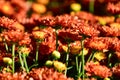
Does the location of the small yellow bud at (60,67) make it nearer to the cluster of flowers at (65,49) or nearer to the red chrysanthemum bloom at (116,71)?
the cluster of flowers at (65,49)

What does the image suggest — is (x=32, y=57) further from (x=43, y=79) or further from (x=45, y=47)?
(x=43, y=79)

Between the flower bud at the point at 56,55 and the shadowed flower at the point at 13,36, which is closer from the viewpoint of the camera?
the shadowed flower at the point at 13,36

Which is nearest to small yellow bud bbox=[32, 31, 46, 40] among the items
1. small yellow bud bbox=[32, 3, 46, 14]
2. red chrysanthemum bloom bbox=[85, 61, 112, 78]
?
red chrysanthemum bloom bbox=[85, 61, 112, 78]

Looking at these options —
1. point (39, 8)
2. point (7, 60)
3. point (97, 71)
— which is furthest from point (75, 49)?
point (39, 8)

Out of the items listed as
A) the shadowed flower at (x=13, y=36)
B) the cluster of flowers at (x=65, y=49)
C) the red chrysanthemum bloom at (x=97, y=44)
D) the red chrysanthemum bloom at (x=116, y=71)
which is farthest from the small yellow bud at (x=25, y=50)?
the red chrysanthemum bloom at (x=116, y=71)

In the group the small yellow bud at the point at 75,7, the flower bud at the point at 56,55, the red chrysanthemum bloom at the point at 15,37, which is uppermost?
the red chrysanthemum bloom at the point at 15,37

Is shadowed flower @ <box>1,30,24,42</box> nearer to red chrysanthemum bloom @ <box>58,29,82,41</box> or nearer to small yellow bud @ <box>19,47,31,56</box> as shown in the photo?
small yellow bud @ <box>19,47,31,56</box>

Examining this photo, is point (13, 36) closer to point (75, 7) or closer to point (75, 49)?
point (75, 49)

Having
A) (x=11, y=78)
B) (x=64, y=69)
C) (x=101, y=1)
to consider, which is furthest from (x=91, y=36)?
(x=101, y=1)
